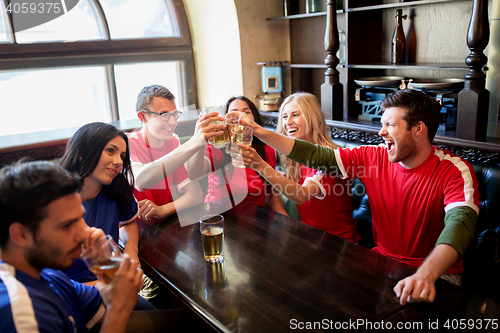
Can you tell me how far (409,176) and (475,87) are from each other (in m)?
0.86

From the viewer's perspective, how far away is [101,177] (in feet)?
5.44

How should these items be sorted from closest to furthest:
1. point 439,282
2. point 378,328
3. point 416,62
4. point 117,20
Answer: point 378,328 < point 439,282 < point 416,62 < point 117,20

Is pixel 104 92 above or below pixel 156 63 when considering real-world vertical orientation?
below

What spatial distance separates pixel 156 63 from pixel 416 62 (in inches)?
93.8

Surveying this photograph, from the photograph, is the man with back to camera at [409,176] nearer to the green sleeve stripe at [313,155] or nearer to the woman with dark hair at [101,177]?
the green sleeve stripe at [313,155]

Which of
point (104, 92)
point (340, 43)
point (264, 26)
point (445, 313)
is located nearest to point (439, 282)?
point (445, 313)

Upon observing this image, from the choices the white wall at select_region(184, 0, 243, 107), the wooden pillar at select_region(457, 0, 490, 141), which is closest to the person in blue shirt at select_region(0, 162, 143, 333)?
the wooden pillar at select_region(457, 0, 490, 141)

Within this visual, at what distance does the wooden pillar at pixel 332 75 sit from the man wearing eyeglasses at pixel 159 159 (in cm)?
127

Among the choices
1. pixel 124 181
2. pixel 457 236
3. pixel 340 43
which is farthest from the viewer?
pixel 340 43

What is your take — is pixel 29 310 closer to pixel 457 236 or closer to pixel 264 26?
pixel 457 236

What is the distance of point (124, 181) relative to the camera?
1.78 meters

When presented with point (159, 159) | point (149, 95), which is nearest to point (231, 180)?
point (159, 159)

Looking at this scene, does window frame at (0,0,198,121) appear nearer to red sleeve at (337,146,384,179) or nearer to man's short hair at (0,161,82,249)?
red sleeve at (337,146,384,179)

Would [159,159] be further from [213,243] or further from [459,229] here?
[459,229]
